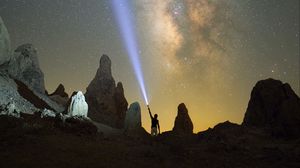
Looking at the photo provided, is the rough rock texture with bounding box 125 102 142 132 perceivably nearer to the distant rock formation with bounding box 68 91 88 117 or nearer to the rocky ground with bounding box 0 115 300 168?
the distant rock formation with bounding box 68 91 88 117

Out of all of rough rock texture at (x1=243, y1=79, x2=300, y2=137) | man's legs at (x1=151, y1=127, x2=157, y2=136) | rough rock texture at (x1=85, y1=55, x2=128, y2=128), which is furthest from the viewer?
rough rock texture at (x1=85, y1=55, x2=128, y2=128)

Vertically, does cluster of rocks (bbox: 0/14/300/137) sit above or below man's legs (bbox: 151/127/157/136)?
above

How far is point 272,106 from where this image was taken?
43438 millimetres

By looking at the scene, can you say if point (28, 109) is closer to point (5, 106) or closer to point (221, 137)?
point (5, 106)

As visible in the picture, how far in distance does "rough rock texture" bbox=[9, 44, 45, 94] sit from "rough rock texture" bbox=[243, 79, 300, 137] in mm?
41911

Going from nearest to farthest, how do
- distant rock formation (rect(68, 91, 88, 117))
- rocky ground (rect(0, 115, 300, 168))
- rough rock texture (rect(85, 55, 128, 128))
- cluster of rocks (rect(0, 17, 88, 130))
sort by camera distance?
rocky ground (rect(0, 115, 300, 168)) → cluster of rocks (rect(0, 17, 88, 130)) → distant rock formation (rect(68, 91, 88, 117)) → rough rock texture (rect(85, 55, 128, 128))

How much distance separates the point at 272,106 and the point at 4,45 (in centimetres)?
4172

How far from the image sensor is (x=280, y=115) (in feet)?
126

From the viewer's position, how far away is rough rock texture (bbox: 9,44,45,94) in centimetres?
6244

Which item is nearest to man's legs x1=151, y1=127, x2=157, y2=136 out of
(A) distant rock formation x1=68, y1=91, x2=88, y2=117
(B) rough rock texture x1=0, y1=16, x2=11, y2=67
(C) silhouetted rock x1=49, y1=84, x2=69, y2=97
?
(A) distant rock formation x1=68, y1=91, x2=88, y2=117

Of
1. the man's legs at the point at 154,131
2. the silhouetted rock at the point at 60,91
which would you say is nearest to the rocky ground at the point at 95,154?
the man's legs at the point at 154,131

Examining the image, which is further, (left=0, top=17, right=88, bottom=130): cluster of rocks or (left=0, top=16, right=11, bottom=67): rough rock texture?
(left=0, top=16, right=11, bottom=67): rough rock texture

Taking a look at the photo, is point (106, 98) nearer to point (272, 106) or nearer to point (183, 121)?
point (183, 121)

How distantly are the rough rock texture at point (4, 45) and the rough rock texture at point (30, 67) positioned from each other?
10.7 metres
